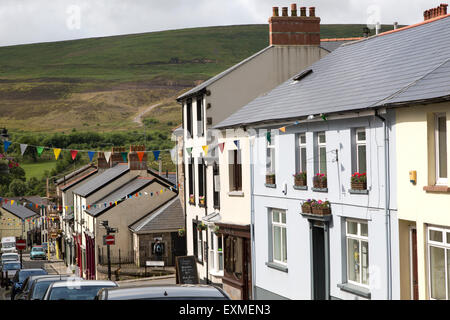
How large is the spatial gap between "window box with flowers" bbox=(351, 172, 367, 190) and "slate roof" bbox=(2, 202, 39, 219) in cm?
12479

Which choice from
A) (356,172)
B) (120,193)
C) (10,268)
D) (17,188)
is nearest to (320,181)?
(356,172)

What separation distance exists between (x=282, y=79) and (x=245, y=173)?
6.64m

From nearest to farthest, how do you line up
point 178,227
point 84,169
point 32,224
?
point 178,227 < point 84,169 < point 32,224

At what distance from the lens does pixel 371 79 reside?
20.3m

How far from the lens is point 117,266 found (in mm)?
45969

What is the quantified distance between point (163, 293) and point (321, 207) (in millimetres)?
11954

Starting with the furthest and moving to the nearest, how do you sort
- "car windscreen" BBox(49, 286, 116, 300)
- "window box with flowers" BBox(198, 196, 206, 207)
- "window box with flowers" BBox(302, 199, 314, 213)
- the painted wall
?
"window box with flowers" BBox(198, 196, 206, 207), "window box with flowers" BBox(302, 199, 314, 213), the painted wall, "car windscreen" BBox(49, 286, 116, 300)

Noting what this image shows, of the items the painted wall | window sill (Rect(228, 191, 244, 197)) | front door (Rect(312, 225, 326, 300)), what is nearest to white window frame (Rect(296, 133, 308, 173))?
the painted wall

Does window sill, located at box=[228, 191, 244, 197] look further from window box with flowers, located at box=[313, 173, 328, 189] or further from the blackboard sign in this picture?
window box with flowers, located at box=[313, 173, 328, 189]

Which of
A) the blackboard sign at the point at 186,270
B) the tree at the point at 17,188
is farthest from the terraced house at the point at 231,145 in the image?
the tree at the point at 17,188

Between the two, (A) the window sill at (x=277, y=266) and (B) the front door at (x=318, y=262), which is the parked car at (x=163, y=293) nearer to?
(B) the front door at (x=318, y=262)

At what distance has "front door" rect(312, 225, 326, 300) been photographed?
21031 mm
